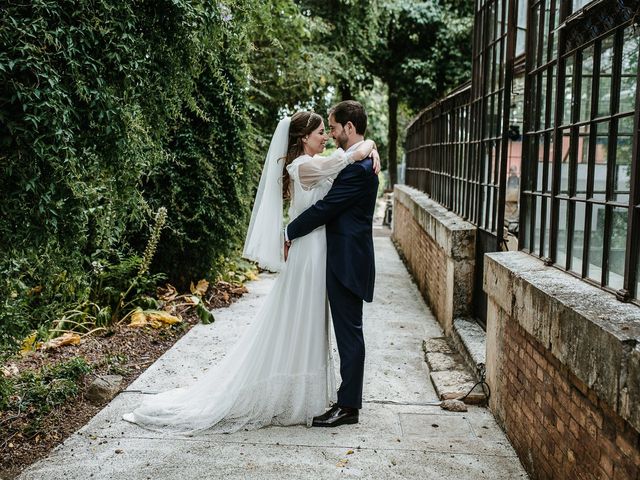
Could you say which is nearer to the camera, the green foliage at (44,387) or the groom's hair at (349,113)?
the green foliage at (44,387)

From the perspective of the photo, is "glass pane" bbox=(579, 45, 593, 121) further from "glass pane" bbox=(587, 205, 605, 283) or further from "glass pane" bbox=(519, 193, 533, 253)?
"glass pane" bbox=(519, 193, 533, 253)

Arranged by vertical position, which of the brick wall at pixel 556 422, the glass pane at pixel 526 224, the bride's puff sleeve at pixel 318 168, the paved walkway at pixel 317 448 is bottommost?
the paved walkway at pixel 317 448

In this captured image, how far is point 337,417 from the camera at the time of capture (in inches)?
174

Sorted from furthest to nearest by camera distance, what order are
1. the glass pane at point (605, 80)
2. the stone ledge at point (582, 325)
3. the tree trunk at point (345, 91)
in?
the tree trunk at point (345, 91)
the glass pane at point (605, 80)
the stone ledge at point (582, 325)

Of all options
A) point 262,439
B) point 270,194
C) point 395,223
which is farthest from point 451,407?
point 395,223

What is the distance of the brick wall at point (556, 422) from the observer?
2.62m

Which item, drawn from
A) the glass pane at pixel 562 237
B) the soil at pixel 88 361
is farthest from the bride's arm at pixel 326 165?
the soil at pixel 88 361

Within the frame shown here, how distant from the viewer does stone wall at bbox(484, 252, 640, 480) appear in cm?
250

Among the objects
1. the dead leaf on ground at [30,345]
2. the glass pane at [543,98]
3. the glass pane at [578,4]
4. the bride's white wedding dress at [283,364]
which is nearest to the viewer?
the glass pane at [578,4]

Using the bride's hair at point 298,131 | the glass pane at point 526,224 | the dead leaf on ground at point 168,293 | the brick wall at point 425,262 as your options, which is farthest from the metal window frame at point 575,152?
→ the dead leaf on ground at point 168,293

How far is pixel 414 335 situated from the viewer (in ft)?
23.2

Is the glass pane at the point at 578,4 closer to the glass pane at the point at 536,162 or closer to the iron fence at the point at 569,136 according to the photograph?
the iron fence at the point at 569,136

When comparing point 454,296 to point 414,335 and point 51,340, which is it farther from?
point 51,340

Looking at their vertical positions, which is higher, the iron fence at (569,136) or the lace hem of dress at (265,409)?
the iron fence at (569,136)
